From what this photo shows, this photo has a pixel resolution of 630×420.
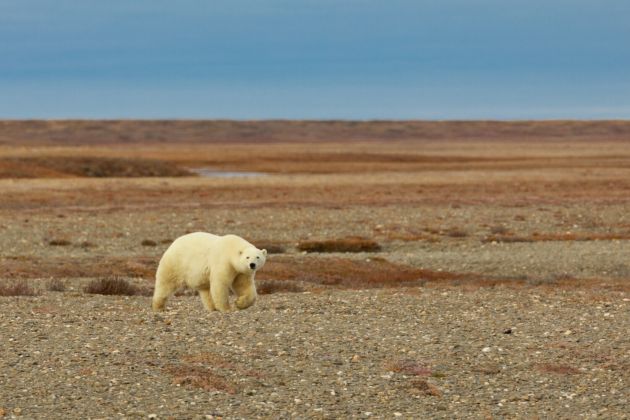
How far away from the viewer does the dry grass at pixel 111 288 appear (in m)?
20.9

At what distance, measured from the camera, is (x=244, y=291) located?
17.5 meters

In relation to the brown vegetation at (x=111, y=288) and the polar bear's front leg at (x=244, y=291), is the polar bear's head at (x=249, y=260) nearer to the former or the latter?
the polar bear's front leg at (x=244, y=291)

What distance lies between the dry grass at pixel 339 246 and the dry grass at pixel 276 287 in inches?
374

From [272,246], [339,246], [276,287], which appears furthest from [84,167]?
[276,287]

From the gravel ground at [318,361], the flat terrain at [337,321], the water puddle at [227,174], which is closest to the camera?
the gravel ground at [318,361]

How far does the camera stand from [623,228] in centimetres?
3888

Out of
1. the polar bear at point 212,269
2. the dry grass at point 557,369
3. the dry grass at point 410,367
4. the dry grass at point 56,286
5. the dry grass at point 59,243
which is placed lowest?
the dry grass at point 59,243

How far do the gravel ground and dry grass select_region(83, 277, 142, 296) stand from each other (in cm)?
228

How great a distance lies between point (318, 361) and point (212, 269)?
11.4 ft

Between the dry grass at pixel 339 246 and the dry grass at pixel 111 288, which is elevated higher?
the dry grass at pixel 111 288

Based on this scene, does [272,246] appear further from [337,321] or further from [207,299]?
[337,321]

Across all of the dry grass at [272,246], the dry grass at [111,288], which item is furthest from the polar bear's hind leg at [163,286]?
the dry grass at [272,246]

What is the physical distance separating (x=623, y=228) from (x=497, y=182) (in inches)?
1022

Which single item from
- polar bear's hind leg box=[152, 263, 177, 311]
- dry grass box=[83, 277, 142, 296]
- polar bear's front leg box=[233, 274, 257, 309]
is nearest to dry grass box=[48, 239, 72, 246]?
dry grass box=[83, 277, 142, 296]
